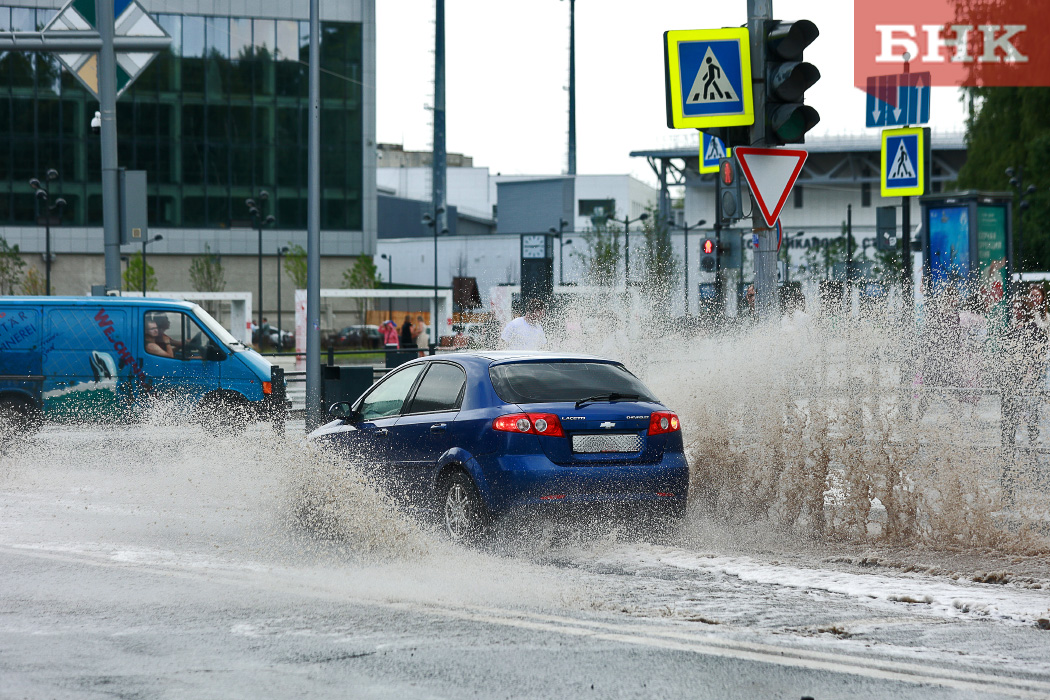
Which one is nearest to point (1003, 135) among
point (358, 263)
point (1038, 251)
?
point (1038, 251)

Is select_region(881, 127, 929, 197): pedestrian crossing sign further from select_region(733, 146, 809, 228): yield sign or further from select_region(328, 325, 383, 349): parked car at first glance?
select_region(328, 325, 383, 349): parked car

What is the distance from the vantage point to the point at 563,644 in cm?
571

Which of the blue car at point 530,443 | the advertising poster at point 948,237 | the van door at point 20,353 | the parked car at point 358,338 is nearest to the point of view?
the blue car at point 530,443

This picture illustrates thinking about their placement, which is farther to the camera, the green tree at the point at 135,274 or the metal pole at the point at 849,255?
the green tree at the point at 135,274

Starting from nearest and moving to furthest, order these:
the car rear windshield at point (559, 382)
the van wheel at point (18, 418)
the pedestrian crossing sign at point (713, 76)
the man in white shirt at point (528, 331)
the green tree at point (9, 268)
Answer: the car rear windshield at point (559, 382) < the pedestrian crossing sign at point (713, 76) < the man in white shirt at point (528, 331) < the van wheel at point (18, 418) < the green tree at point (9, 268)

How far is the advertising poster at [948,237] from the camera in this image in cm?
1959

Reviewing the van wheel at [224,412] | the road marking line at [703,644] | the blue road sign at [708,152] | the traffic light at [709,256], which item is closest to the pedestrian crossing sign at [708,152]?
the blue road sign at [708,152]

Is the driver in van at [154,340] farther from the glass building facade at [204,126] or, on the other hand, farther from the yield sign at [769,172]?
the glass building facade at [204,126]

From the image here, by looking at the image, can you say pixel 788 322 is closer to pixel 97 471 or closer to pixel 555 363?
pixel 555 363

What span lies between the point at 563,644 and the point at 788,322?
15.7ft

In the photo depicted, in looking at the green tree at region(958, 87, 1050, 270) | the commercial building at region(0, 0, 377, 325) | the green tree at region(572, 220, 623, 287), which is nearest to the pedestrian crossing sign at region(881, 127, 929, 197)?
the green tree at region(958, 87, 1050, 270)

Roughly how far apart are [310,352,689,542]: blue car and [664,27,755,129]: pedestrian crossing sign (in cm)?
243

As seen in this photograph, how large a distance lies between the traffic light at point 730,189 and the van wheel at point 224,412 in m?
8.68

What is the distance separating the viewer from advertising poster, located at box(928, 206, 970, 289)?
19.6 meters
